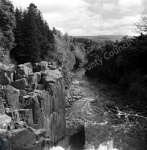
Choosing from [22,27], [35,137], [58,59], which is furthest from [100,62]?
[35,137]

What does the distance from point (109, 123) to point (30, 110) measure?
42.7 feet

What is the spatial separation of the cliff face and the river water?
417 cm

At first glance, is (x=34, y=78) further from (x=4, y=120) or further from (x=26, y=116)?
(x=4, y=120)

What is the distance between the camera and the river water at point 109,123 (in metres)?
21.0

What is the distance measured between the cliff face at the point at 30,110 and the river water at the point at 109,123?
4174 millimetres

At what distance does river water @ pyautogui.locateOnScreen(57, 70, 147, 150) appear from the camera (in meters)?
21.0

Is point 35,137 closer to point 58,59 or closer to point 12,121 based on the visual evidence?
point 12,121

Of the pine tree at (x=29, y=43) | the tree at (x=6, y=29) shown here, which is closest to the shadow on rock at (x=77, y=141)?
the pine tree at (x=29, y=43)

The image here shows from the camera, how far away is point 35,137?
13367 millimetres

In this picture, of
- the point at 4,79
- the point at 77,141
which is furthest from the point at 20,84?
the point at 77,141

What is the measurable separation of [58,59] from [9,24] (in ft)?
60.2

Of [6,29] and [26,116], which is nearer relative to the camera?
[26,116]

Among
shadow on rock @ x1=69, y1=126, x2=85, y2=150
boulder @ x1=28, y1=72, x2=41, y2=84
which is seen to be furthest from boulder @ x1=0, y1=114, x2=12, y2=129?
shadow on rock @ x1=69, y1=126, x2=85, y2=150

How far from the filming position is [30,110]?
16.3m
